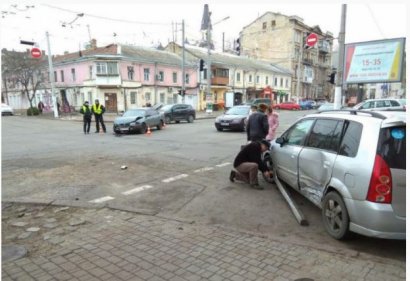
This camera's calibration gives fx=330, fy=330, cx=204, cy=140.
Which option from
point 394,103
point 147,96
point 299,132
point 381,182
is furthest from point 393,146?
point 147,96

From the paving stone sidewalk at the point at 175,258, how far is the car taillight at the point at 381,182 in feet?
2.27

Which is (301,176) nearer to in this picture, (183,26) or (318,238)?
(318,238)

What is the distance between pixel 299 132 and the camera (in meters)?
5.73

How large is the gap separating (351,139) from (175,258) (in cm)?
254

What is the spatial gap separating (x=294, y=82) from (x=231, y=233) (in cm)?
6528

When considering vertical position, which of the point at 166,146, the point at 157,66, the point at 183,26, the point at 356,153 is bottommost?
the point at 166,146

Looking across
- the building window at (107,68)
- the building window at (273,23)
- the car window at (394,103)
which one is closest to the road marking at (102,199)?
the car window at (394,103)

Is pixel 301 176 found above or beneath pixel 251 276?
above

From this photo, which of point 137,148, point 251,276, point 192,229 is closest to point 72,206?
point 192,229

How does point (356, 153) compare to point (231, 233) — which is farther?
point (231, 233)

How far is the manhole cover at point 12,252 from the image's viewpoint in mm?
3694

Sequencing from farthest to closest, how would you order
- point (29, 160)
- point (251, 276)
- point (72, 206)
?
1. point (29, 160)
2. point (72, 206)
3. point (251, 276)

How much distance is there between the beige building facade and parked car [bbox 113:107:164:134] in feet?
153

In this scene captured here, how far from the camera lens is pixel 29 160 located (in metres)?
9.77
